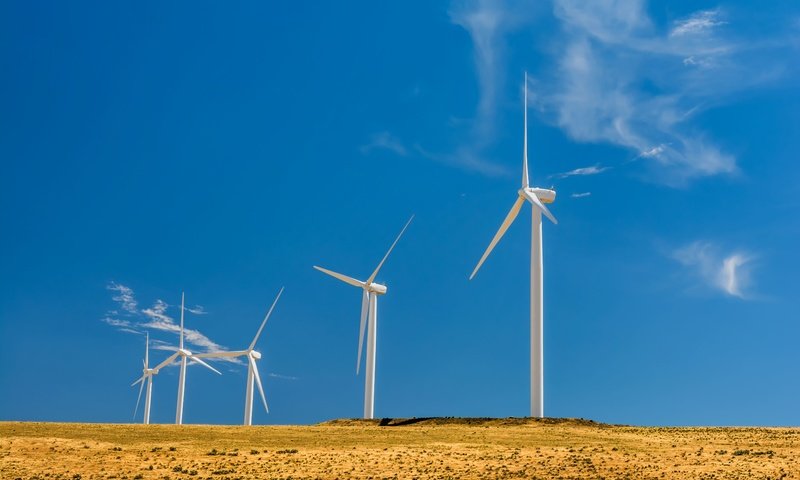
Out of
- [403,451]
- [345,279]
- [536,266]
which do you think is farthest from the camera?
[345,279]

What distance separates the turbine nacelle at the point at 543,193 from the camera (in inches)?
2973

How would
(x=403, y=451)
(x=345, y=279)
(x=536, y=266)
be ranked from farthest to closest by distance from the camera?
(x=345, y=279) → (x=536, y=266) → (x=403, y=451)

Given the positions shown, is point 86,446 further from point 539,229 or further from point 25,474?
point 539,229

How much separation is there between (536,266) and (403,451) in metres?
24.1

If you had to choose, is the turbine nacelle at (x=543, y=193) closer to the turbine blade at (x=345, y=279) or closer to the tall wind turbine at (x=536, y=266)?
the tall wind turbine at (x=536, y=266)

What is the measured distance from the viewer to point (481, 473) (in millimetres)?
43906

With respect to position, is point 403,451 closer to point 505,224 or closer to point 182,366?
point 505,224

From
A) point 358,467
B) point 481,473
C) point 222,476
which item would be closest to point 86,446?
point 222,476

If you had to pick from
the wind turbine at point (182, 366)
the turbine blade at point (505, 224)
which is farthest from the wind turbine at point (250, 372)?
the turbine blade at point (505, 224)

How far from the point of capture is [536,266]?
69438mm

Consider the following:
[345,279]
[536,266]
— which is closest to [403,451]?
[536,266]

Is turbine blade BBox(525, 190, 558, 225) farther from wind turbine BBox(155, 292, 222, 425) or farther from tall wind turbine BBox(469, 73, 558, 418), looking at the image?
wind turbine BBox(155, 292, 222, 425)

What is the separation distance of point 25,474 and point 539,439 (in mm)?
29372

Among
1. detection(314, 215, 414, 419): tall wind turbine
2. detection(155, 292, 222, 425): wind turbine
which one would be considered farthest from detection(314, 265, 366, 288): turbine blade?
detection(155, 292, 222, 425): wind turbine
